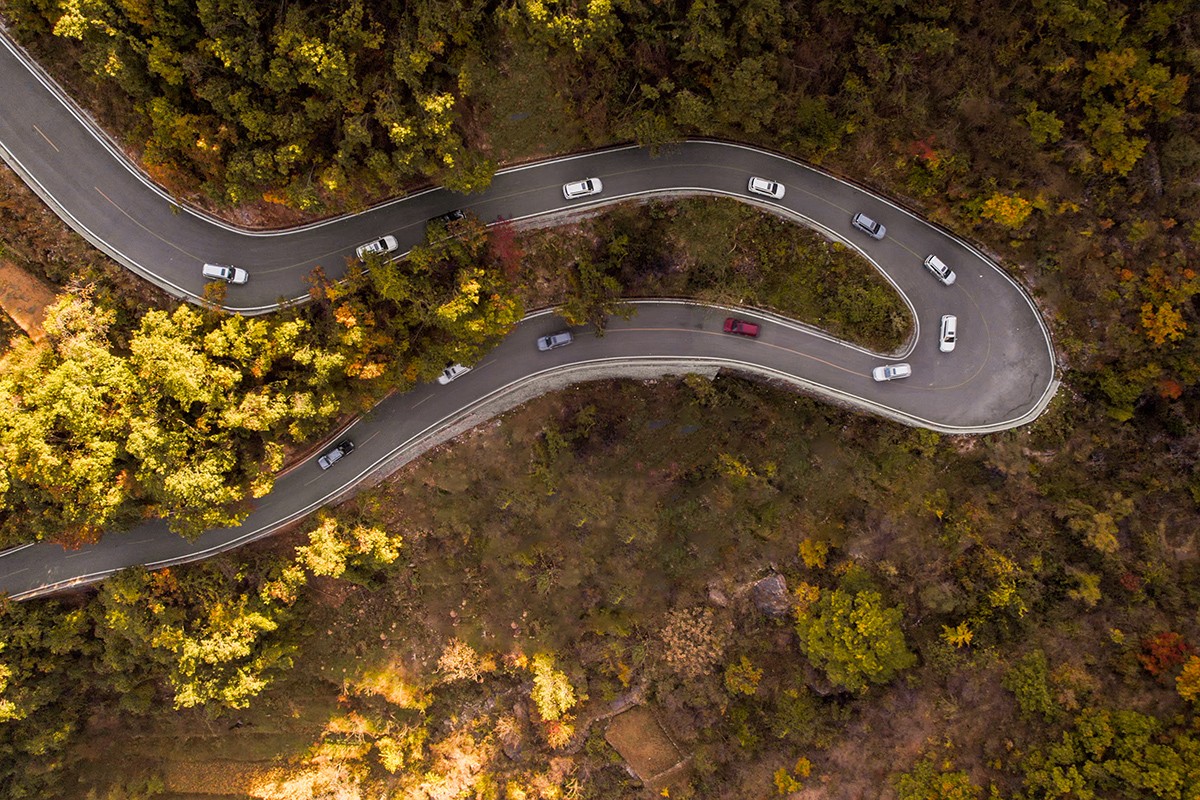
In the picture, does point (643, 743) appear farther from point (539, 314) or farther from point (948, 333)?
point (948, 333)

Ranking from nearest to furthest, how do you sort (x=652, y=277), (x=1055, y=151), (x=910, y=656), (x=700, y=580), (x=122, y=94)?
(x=122, y=94) → (x=1055, y=151) → (x=910, y=656) → (x=652, y=277) → (x=700, y=580)

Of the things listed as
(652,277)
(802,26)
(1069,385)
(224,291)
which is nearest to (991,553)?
(1069,385)

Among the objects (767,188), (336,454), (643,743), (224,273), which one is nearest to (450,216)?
(224,273)

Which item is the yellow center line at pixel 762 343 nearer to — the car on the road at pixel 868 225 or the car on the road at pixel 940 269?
the car on the road at pixel 940 269

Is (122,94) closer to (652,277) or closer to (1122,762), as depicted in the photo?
(652,277)

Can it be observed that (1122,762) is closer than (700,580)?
Yes

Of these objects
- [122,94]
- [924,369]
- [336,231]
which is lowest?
[924,369]
